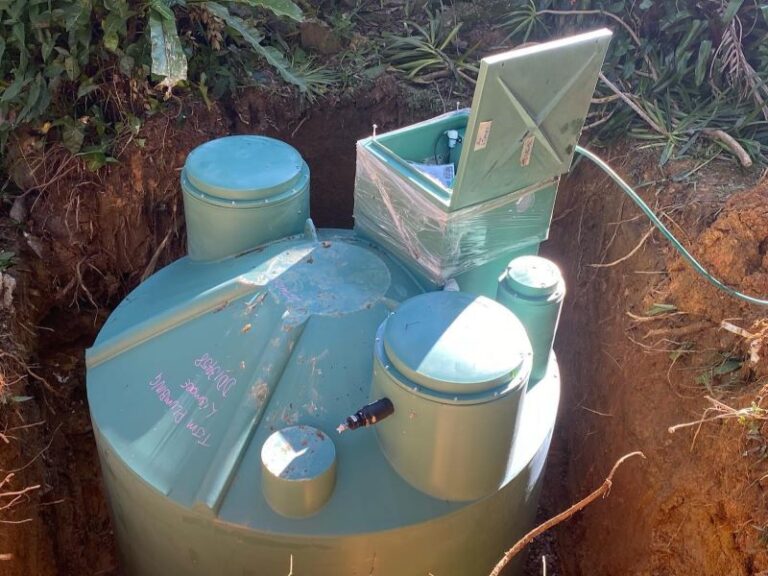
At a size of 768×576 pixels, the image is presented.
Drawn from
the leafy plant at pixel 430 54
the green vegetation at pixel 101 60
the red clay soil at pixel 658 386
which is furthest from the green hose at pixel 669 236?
the green vegetation at pixel 101 60

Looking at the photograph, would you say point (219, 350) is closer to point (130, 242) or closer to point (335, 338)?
point (335, 338)

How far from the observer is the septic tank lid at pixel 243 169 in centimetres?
446

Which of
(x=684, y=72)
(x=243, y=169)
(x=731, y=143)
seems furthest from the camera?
(x=684, y=72)

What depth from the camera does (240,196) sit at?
14.6 ft

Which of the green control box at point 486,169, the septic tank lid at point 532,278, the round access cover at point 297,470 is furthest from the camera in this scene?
the septic tank lid at point 532,278

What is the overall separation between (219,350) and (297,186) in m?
1.13

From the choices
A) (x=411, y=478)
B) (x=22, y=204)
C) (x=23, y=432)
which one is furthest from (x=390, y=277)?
(x=22, y=204)

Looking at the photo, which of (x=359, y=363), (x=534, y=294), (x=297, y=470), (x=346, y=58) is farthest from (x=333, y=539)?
(x=346, y=58)

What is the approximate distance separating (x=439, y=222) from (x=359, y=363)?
83cm

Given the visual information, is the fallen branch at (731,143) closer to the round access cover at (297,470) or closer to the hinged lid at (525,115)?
the hinged lid at (525,115)

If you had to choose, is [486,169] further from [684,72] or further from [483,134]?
[684,72]

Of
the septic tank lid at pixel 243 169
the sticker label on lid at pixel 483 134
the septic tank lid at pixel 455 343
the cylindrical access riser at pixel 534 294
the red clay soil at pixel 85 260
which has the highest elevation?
the sticker label on lid at pixel 483 134

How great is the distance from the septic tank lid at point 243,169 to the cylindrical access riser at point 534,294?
1.39m

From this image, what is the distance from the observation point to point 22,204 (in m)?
5.65
